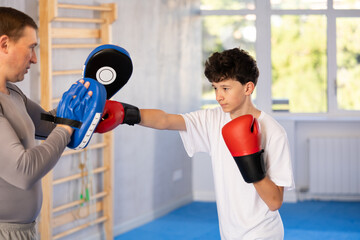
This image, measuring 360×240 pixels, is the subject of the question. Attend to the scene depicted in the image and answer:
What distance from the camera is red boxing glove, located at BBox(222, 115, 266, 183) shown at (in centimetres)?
214

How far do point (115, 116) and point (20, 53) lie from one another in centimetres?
55

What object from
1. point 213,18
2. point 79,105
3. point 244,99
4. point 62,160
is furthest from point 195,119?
point 213,18

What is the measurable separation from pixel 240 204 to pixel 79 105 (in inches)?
31.8

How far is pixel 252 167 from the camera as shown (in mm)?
2129

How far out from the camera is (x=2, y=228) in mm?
1825

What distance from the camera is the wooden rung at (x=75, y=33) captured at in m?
3.99

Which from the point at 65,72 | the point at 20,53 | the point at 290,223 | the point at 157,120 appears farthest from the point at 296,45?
the point at 20,53

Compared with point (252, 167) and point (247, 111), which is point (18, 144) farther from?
point (247, 111)

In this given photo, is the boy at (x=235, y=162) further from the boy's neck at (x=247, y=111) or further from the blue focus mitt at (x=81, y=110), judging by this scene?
the blue focus mitt at (x=81, y=110)

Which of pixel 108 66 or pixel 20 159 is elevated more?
pixel 108 66

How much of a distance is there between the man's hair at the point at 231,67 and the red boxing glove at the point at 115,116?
0.36 metres

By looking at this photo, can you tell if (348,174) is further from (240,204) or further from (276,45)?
(240,204)

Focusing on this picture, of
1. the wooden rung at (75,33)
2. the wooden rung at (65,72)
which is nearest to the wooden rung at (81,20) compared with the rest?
the wooden rung at (75,33)

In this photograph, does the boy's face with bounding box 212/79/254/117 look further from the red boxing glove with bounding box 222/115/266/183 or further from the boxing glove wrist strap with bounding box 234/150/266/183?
the boxing glove wrist strap with bounding box 234/150/266/183
